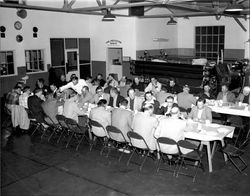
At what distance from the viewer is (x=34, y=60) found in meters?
14.1

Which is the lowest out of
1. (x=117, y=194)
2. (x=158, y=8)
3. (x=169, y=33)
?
(x=117, y=194)

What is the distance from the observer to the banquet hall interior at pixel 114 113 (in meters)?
5.63

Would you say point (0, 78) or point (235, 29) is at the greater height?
point (235, 29)

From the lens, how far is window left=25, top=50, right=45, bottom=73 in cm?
1380

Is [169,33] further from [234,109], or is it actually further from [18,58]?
[234,109]

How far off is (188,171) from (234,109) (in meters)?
2.27

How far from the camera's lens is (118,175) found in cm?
587

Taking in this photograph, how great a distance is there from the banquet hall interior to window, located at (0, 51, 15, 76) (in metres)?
0.04

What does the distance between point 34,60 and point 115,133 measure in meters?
9.00

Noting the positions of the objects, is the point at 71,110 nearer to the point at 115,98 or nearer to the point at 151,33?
the point at 115,98

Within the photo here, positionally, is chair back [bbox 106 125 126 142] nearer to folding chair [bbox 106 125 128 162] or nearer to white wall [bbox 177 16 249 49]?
folding chair [bbox 106 125 128 162]

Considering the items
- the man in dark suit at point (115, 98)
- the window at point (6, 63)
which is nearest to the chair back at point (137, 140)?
the man in dark suit at point (115, 98)

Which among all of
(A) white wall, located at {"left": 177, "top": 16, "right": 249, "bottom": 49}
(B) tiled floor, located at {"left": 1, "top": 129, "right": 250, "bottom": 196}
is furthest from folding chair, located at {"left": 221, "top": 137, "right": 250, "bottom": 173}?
(A) white wall, located at {"left": 177, "top": 16, "right": 249, "bottom": 49}

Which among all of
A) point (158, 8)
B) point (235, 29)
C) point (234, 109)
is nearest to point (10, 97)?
point (234, 109)
